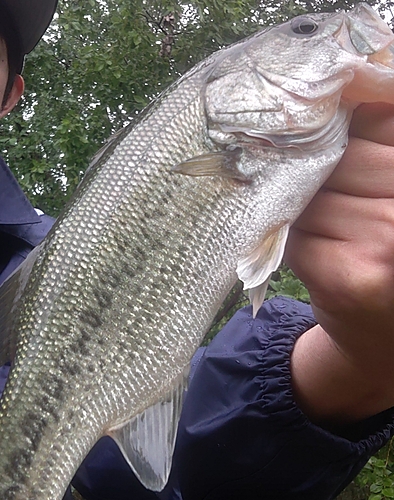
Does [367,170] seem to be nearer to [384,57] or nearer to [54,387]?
[384,57]

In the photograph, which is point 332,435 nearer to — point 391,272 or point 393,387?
point 393,387

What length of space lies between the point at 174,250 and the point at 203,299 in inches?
5.4

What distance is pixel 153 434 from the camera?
52.1 inches

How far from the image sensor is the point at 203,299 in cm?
130

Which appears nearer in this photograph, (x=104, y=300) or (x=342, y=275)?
(x=342, y=275)

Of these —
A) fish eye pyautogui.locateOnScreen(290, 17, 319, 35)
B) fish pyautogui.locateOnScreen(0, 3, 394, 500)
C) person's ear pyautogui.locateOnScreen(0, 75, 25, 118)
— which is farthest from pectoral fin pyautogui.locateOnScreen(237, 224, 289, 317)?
person's ear pyautogui.locateOnScreen(0, 75, 25, 118)

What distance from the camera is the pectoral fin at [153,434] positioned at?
132 cm

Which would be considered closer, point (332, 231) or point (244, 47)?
point (332, 231)

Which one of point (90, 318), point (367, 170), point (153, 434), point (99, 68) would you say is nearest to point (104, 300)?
point (90, 318)

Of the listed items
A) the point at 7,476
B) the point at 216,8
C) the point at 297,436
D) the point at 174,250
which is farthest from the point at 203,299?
the point at 216,8

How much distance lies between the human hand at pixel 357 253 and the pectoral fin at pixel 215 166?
203mm

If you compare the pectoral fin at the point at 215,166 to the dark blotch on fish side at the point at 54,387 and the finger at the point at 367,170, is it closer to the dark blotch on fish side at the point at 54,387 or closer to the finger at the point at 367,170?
the finger at the point at 367,170

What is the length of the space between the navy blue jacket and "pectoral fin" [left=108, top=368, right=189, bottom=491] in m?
0.24

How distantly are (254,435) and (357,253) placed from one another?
0.63 metres
